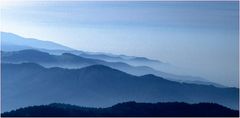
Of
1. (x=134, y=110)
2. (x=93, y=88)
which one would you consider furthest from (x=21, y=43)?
(x=134, y=110)

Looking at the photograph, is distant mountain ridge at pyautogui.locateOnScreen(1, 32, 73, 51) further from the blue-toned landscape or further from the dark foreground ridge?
the dark foreground ridge

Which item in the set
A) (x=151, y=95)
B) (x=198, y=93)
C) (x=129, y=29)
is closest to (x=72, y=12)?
(x=129, y=29)

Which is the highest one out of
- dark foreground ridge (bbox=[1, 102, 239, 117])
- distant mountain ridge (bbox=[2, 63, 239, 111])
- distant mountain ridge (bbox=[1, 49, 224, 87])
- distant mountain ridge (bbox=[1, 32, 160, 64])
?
distant mountain ridge (bbox=[1, 32, 160, 64])

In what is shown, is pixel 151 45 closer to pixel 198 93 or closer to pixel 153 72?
pixel 153 72

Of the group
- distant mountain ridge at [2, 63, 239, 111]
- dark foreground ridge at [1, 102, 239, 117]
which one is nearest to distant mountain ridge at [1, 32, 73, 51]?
distant mountain ridge at [2, 63, 239, 111]

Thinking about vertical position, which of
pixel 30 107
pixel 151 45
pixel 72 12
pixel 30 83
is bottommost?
pixel 30 107

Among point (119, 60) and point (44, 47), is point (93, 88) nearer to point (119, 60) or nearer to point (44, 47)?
point (119, 60)

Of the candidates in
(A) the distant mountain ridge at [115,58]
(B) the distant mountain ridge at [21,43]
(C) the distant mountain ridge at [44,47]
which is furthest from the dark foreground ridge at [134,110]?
(B) the distant mountain ridge at [21,43]

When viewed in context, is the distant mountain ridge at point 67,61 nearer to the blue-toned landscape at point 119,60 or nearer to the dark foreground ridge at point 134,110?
the blue-toned landscape at point 119,60
